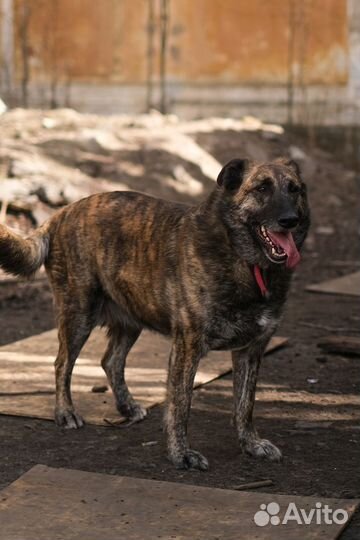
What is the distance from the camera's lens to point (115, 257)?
6164 mm

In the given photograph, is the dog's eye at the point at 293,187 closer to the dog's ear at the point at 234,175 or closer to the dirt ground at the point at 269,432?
the dog's ear at the point at 234,175

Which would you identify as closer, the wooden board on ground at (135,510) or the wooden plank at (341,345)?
the wooden board on ground at (135,510)

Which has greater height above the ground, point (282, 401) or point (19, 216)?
point (282, 401)

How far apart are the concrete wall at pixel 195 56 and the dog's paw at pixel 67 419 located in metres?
12.5

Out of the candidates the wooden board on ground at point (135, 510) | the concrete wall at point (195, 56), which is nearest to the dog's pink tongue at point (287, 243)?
the wooden board on ground at point (135, 510)

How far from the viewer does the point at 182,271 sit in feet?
18.9

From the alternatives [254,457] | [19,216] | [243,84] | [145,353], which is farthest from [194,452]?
[243,84]

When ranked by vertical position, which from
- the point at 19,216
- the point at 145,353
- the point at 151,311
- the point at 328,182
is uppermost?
the point at 151,311

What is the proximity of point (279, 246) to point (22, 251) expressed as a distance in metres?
1.59

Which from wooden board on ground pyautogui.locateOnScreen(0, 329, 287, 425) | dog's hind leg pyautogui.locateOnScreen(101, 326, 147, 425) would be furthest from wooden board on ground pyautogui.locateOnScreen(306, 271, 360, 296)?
dog's hind leg pyautogui.locateOnScreen(101, 326, 147, 425)

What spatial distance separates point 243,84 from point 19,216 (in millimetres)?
7363

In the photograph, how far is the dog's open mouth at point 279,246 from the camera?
5.46 metres

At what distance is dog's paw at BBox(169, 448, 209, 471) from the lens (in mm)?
5597

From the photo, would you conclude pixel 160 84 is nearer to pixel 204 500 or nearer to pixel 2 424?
pixel 2 424
